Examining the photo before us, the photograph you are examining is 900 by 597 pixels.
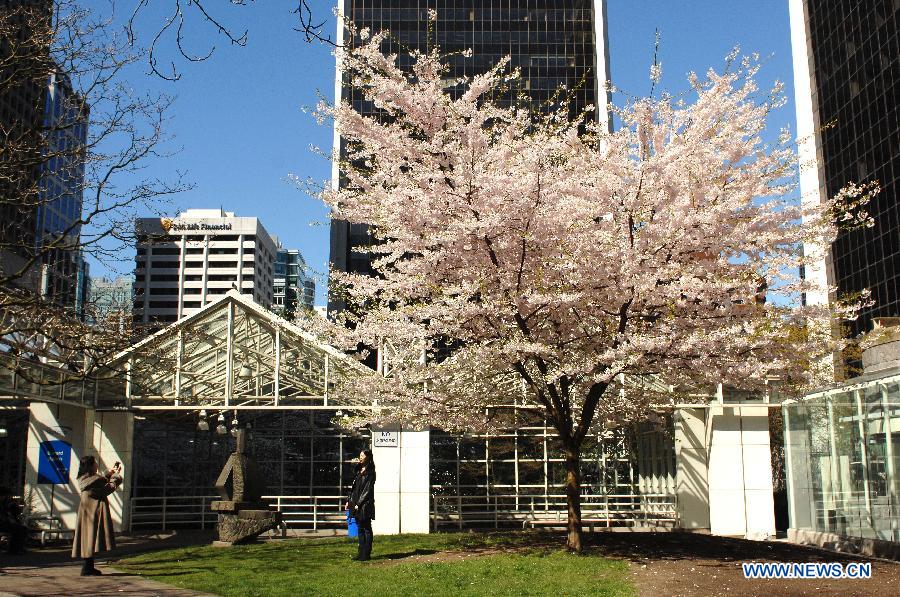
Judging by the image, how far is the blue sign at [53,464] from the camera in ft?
69.5

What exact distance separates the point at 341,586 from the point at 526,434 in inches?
528

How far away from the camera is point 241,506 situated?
1834cm

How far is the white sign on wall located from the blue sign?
→ 746 cm

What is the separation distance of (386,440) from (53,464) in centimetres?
800

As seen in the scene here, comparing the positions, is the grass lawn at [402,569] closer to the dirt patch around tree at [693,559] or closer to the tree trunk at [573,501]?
the dirt patch around tree at [693,559]

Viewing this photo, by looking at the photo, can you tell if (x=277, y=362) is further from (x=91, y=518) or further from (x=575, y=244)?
(x=575, y=244)

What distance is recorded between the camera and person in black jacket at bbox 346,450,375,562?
13562 millimetres

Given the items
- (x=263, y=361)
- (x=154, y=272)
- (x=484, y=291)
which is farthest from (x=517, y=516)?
(x=154, y=272)

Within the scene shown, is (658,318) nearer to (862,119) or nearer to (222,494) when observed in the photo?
(222,494)

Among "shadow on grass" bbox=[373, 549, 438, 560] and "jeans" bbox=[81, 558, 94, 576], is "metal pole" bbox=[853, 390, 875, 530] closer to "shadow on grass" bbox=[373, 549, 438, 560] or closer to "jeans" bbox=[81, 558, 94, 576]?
"shadow on grass" bbox=[373, 549, 438, 560]

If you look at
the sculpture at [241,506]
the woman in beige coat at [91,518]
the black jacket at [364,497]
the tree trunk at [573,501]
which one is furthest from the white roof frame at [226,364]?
the woman in beige coat at [91,518]

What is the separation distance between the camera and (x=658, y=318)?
13.7m
